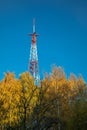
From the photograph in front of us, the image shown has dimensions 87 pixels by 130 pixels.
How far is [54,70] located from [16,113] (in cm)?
1207

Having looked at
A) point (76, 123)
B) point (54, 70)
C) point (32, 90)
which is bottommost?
point (76, 123)

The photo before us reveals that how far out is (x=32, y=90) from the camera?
1622 inches

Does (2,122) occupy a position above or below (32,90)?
below

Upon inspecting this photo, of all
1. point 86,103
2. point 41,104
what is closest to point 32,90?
point 41,104

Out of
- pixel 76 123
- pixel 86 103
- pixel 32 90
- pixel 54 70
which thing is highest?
pixel 54 70

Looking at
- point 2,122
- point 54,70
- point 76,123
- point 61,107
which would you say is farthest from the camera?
point 54,70

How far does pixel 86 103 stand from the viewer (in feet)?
118

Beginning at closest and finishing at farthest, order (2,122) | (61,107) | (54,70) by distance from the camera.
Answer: (2,122) → (61,107) → (54,70)

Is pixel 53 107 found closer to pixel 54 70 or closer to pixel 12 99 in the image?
pixel 12 99

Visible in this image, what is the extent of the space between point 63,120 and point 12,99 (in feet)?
20.3

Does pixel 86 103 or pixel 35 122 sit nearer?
pixel 86 103

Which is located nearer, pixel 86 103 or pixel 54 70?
pixel 86 103

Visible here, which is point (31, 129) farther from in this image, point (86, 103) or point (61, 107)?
point (86, 103)

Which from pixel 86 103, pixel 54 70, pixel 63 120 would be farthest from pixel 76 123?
pixel 54 70
